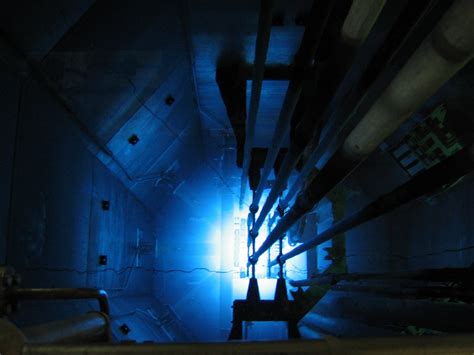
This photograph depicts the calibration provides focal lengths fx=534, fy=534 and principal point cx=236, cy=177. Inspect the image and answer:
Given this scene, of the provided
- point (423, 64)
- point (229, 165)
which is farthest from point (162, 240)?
point (423, 64)

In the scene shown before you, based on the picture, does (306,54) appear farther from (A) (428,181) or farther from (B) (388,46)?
(A) (428,181)

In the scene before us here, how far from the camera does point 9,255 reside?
197 cm

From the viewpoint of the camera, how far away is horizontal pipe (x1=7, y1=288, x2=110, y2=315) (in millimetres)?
1328

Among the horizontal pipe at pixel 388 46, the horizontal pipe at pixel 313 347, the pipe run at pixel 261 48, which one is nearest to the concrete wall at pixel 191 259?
the horizontal pipe at pixel 388 46

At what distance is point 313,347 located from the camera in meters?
0.92

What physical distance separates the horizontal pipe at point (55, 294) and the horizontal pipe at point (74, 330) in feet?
0.22

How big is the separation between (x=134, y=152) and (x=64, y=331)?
2576mm

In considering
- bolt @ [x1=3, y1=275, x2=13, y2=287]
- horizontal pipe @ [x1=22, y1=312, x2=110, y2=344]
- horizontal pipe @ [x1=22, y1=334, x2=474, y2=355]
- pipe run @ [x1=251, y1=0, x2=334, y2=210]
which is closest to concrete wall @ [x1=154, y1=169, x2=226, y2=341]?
pipe run @ [x1=251, y1=0, x2=334, y2=210]

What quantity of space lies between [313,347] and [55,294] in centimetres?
83

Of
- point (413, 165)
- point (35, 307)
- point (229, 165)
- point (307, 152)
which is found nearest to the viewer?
point (35, 307)

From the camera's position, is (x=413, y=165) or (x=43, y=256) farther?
(x=413, y=165)

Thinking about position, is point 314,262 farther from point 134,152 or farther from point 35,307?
point 35,307

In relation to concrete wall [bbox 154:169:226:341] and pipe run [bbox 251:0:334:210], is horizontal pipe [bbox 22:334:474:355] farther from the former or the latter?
concrete wall [bbox 154:169:226:341]

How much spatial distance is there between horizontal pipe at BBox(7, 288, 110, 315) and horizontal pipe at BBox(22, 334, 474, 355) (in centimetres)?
46
